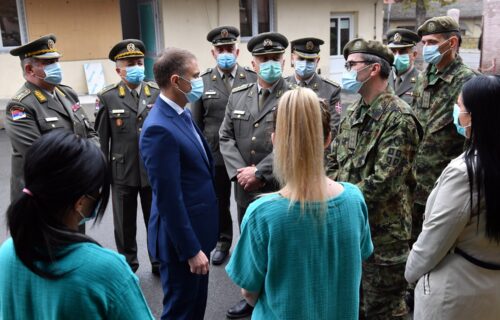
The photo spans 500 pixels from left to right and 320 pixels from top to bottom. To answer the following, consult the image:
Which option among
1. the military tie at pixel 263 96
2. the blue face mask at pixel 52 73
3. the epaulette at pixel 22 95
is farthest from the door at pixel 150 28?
the military tie at pixel 263 96

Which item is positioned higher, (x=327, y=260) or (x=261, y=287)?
(x=327, y=260)

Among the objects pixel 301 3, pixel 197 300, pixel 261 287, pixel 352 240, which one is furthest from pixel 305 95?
pixel 301 3

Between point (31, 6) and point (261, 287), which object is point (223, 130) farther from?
point (31, 6)

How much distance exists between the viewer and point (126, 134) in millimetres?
4020

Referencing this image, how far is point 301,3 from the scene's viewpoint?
46.1 ft

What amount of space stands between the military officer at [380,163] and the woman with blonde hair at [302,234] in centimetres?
91

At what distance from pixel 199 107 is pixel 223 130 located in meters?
0.79

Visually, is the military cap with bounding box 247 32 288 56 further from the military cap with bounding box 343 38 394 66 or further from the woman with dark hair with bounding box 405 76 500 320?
the woman with dark hair with bounding box 405 76 500 320

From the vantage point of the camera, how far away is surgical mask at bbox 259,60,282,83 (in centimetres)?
363

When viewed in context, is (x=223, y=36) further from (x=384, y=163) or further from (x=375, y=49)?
(x=384, y=163)

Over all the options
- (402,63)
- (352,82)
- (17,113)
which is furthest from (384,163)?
(402,63)

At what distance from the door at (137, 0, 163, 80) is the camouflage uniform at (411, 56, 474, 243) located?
10134mm

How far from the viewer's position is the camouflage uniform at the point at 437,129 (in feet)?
11.7

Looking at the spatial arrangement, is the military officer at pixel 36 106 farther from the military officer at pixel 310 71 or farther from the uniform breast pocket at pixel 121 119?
the military officer at pixel 310 71
